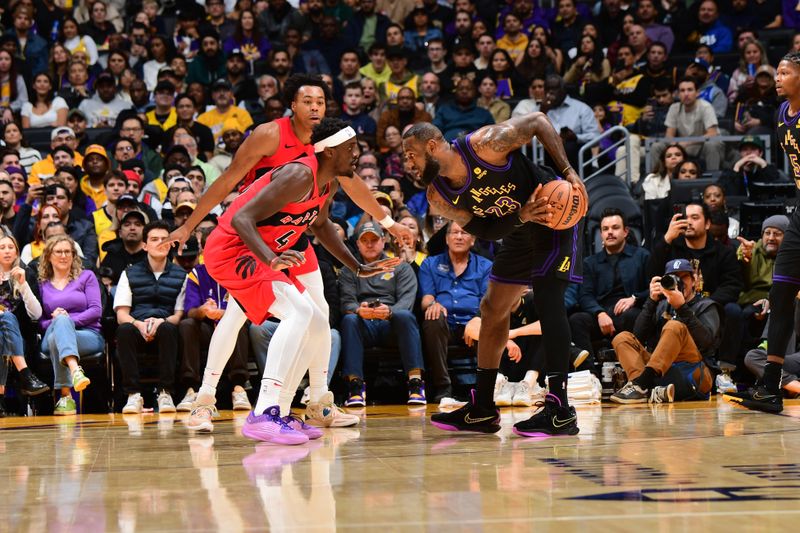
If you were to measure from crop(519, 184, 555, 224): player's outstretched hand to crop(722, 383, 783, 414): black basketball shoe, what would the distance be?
1.84 meters

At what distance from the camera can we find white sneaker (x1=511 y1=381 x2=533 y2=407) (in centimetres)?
709

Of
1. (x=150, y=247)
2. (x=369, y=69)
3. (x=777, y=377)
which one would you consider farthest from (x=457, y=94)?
(x=777, y=377)

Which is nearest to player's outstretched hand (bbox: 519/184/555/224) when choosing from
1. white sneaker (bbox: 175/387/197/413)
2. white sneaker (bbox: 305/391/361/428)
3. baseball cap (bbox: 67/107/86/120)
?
white sneaker (bbox: 305/391/361/428)

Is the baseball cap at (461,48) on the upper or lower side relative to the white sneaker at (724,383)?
upper

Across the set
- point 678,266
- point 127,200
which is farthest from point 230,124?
point 678,266

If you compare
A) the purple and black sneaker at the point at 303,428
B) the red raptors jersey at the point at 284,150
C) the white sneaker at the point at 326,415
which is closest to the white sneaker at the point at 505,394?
the white sneaker at the point at 326,415

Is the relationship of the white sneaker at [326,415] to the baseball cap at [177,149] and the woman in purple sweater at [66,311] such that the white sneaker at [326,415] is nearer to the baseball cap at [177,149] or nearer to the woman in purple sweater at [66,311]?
the woman in purple sweater at [66,311]

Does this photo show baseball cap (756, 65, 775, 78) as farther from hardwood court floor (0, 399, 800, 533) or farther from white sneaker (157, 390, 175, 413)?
white sneaker (157, 390, 175, 413)

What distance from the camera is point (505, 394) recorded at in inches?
282

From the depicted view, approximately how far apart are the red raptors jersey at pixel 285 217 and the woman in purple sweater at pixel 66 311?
9.55ft

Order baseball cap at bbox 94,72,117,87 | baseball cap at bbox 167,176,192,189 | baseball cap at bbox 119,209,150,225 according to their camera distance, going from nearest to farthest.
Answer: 1. baseball cap at bbox 119,209,150,225
2. baseball cap at bbox 167,176,192,189
3. baseball cap at bbox 94,72,117,87

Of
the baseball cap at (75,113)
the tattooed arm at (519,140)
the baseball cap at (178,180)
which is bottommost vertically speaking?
the tattooed arm at (519,140)

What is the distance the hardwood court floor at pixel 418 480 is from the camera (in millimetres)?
2674

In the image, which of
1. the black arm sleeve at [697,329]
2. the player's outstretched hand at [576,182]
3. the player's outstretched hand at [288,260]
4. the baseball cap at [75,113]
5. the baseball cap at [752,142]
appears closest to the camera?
the player's outstretched hand at [288,260]
